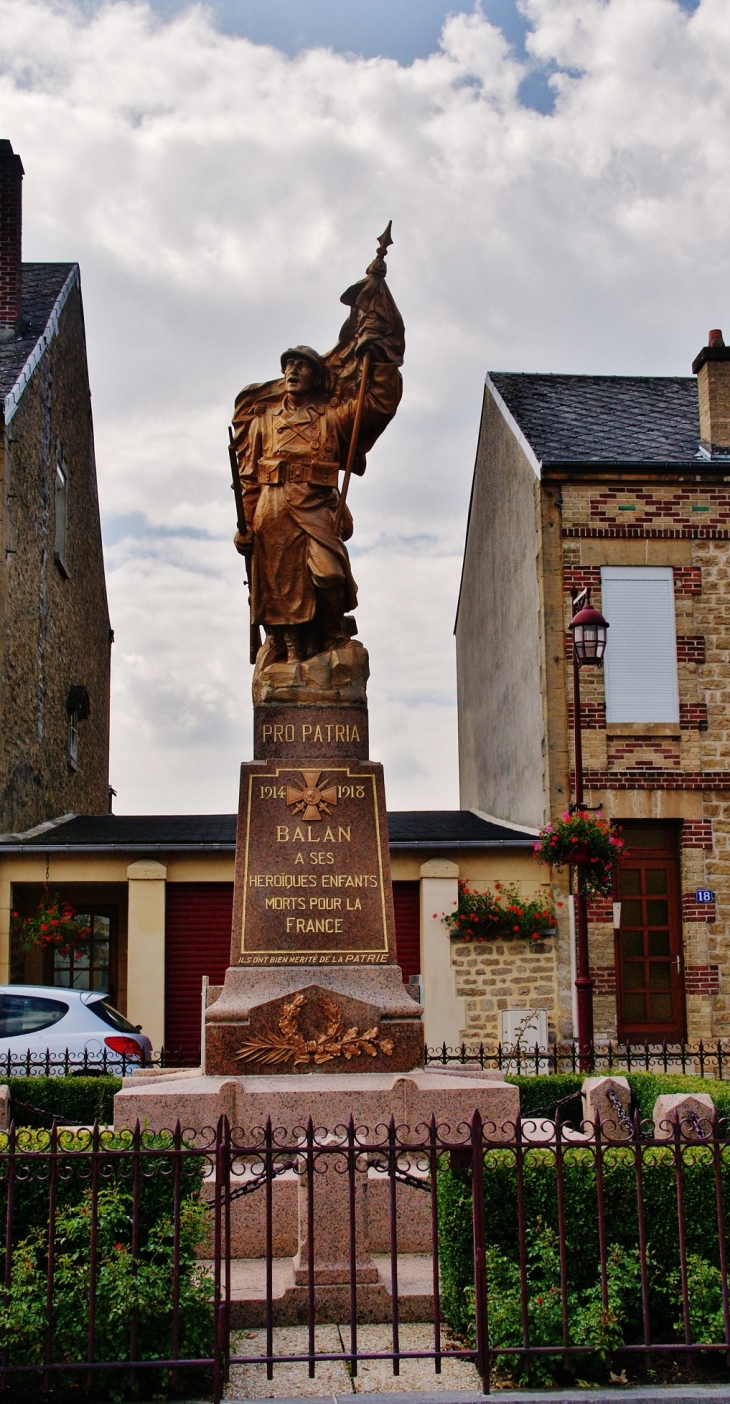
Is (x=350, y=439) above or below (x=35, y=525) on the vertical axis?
below

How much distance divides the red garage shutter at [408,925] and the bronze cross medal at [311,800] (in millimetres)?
7793

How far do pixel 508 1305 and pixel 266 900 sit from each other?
348cm

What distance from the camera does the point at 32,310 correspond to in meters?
18.8

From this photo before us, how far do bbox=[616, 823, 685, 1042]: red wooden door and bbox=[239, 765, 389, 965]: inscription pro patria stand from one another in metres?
8.27

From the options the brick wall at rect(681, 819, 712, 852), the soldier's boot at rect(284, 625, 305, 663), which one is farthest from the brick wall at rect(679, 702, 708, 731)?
the soldier's boot at rect(284, 625, 305, 663)

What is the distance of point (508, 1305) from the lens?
4.77 metres

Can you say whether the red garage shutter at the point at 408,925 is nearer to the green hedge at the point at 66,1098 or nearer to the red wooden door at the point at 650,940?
the red wooden door at the point at 650,940

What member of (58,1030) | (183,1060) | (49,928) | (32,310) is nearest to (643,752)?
(49,928)

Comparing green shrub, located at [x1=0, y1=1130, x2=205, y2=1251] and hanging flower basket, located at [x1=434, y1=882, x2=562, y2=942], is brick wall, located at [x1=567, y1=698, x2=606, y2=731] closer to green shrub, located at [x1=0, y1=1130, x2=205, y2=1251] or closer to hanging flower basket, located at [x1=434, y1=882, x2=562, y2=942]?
hanging flower basket, located at [x1=434, y1=882, x2=562, y2=942]

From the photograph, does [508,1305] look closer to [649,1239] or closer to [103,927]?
[649,1239]

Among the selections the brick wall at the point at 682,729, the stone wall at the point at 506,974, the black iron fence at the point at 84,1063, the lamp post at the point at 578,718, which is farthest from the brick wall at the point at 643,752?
the black iron fence at the point at 84,1063

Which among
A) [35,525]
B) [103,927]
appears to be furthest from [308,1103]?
[35,525]

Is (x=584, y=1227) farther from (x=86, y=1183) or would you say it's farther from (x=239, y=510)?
(x=239, y=510)

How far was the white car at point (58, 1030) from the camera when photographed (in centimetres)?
1096
